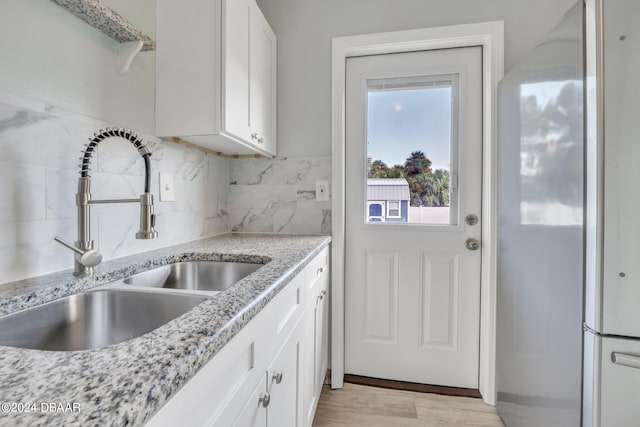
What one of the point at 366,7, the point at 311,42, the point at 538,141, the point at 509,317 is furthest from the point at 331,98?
the point at 509,317

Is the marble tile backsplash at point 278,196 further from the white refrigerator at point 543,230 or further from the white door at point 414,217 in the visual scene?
the white refrigerator at point 543,230

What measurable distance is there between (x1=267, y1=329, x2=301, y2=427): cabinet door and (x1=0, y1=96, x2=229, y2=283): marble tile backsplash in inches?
29.1

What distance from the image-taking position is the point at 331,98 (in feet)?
6.16

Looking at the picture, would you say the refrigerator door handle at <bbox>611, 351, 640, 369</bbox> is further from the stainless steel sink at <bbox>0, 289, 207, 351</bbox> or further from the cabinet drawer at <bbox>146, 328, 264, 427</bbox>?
the stainless steel sink at <bbox>0, 289, 207, 351</bbox>

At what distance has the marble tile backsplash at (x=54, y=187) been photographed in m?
0.81

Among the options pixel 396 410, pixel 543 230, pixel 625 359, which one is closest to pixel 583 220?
pixel 543 230

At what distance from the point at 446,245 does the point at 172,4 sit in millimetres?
1852

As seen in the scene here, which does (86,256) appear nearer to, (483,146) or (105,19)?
(105,19)

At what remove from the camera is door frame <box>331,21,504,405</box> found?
1.66 meters

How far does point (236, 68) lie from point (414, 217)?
4.21ft

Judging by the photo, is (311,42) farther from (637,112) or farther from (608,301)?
(608,301)

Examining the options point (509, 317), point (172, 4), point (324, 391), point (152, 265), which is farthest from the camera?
point (324, 391)

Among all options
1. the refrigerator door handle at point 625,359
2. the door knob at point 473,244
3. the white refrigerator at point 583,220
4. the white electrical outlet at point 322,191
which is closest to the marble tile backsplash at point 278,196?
the white electrical outlet at point 322,191

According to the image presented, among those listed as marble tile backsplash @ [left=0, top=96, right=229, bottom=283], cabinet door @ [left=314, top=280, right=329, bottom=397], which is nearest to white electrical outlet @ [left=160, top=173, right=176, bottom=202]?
marble tile backsplash @ [left=0, top=96, right=229, bottom=283]
